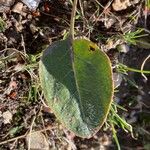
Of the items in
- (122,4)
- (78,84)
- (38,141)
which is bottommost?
(38,141)

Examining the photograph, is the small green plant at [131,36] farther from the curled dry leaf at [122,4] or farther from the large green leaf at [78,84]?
the large green leaf at [78,84]

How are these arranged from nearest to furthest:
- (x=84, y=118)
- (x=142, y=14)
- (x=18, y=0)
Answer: (x=84, y=118) < (x=18, y=0) < (x=142, y=14)

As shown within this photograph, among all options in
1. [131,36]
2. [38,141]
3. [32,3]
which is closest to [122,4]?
[131,36]

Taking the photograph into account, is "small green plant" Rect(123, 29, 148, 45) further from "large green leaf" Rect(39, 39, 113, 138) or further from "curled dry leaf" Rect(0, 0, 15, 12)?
"curled dry leaf" Rect(0, 0, 15, 12)

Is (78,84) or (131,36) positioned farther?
(131,36)

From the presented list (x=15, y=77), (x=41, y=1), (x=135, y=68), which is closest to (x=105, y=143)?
(x=135, y=68)

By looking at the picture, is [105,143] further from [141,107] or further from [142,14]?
[142,14]

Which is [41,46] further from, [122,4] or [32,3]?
[122,4]

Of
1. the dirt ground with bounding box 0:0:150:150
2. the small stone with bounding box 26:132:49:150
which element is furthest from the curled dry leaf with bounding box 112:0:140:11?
the small stone with bounding box 26:132:49:150
